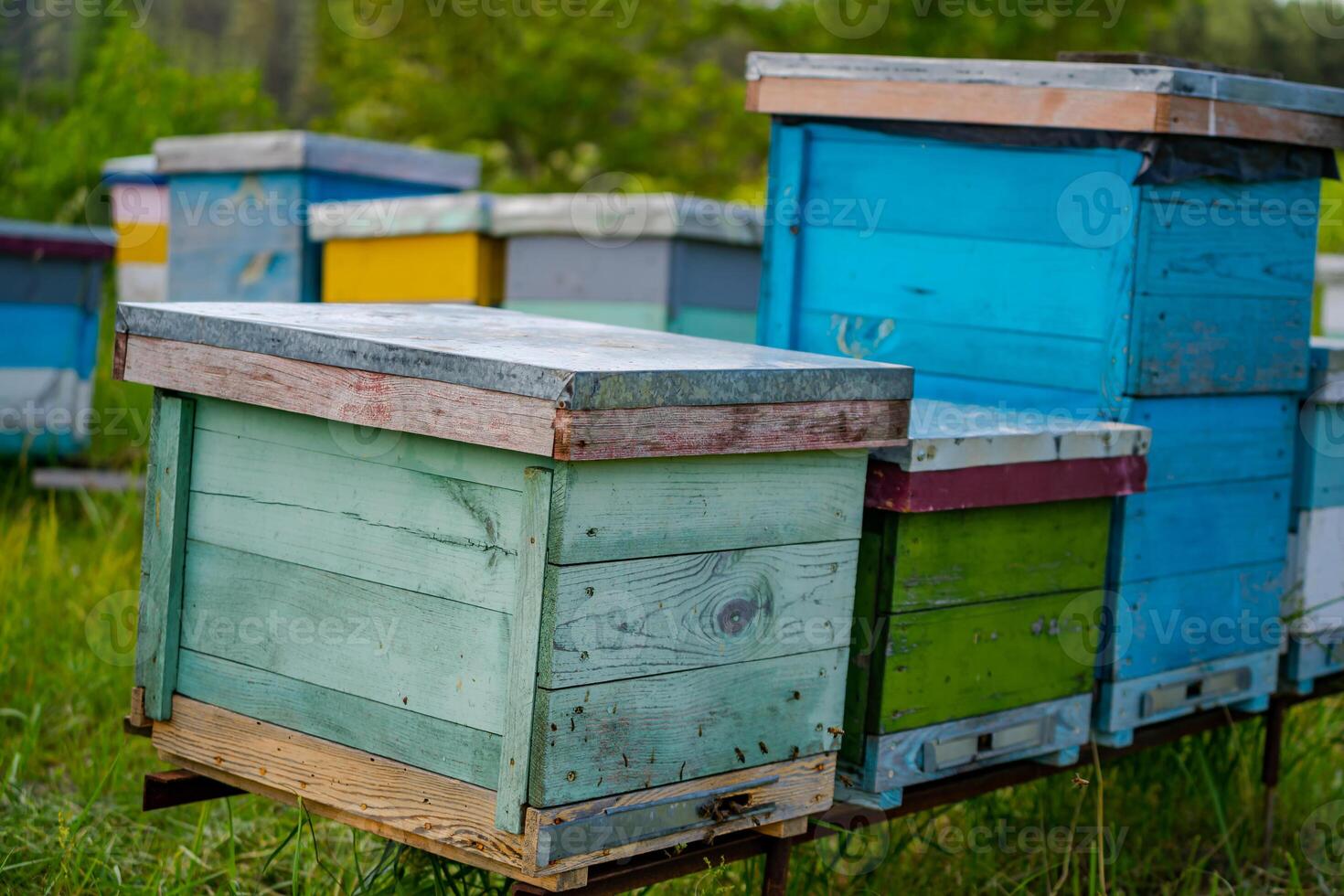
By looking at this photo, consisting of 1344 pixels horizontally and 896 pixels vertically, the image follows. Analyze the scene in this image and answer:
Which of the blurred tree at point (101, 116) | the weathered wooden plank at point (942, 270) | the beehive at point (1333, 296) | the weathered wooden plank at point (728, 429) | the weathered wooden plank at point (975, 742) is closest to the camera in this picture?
the weathered wooden plank at point (728, 429)

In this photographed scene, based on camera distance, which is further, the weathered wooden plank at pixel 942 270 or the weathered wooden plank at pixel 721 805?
the weathered wooden plank at pixel 942 270

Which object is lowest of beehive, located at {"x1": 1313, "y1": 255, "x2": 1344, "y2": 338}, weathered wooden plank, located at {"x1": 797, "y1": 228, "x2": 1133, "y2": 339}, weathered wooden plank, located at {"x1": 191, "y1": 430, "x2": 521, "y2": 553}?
weathered wooden plank, located at {"x1": 191, "y1": 430, "x2": 521, "y2": 553}

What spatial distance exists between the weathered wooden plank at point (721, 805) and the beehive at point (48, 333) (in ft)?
12.7

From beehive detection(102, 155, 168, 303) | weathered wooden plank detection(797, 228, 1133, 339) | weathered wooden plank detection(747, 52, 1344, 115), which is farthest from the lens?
beehive detection(102, 155, 168, 303)

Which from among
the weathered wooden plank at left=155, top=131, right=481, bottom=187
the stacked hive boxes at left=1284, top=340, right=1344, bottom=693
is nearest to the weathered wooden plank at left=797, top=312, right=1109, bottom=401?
the stacked hive boxes at left=1284, top=340, right=1344, bottom=693

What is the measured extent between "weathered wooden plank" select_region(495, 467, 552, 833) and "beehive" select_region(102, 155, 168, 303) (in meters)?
6.26

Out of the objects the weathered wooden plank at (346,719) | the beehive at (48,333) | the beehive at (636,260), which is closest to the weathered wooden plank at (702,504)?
the weathered wooden plank at (346,719)

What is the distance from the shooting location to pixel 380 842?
10.6ft

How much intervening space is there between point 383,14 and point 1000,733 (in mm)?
17472

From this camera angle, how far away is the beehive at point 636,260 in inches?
162

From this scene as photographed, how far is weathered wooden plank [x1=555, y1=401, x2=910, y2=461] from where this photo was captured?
66.9 inches

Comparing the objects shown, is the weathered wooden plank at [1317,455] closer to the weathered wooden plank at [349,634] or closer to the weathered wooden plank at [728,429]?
the weathered wooden plank at [728,429]

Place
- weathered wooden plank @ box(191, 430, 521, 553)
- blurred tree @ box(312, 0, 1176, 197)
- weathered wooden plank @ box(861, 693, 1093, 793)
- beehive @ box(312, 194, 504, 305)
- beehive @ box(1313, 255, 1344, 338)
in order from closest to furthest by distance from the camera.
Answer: weathered wooden plank @ box(191, 430, 521, 553), weathered wooden plank @ box(861, 693, 1093, 793), beehive @ box(312, 194, 504, 305), beehive @ box(1313, 255, 1344, 338), blurred tree @ box(312, 0, 1176, 197)

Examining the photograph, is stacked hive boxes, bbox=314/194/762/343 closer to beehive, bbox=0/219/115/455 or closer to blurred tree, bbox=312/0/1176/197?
beehive, bbox=0/219/115/455
